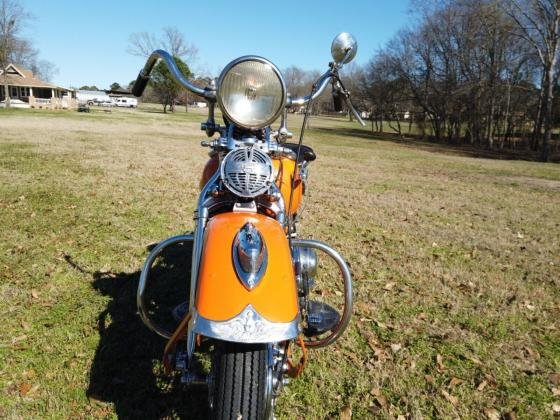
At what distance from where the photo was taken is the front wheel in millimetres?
1712

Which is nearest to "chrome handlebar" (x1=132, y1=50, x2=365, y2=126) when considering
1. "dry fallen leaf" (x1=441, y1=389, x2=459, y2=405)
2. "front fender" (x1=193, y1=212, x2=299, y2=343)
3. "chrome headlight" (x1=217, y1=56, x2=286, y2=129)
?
"chrome headlight" (x1=217, y1=56, x2=286, y2=129)

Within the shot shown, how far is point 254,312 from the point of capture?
1.69m

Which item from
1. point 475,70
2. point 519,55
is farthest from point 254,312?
point 475,70

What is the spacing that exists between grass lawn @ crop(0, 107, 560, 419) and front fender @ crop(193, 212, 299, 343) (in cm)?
106

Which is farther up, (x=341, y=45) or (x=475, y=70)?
(x=475, y=70)

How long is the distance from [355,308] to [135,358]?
6.09ft

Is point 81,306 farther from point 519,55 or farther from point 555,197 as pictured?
Answer: point 519,55

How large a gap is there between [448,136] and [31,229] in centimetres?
3405

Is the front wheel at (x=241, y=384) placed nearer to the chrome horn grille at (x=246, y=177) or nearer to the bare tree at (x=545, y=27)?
the chrome horn grille at (x=246, y=177)

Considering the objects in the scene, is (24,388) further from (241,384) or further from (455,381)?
(455,381)

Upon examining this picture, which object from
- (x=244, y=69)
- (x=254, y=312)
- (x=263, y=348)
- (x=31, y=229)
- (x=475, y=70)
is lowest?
(x=31, y=229)

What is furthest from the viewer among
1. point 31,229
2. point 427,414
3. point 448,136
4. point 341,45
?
point 448,136

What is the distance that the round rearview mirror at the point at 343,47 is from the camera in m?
2.44

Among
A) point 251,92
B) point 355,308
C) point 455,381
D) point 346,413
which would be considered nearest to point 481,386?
point 455,381
